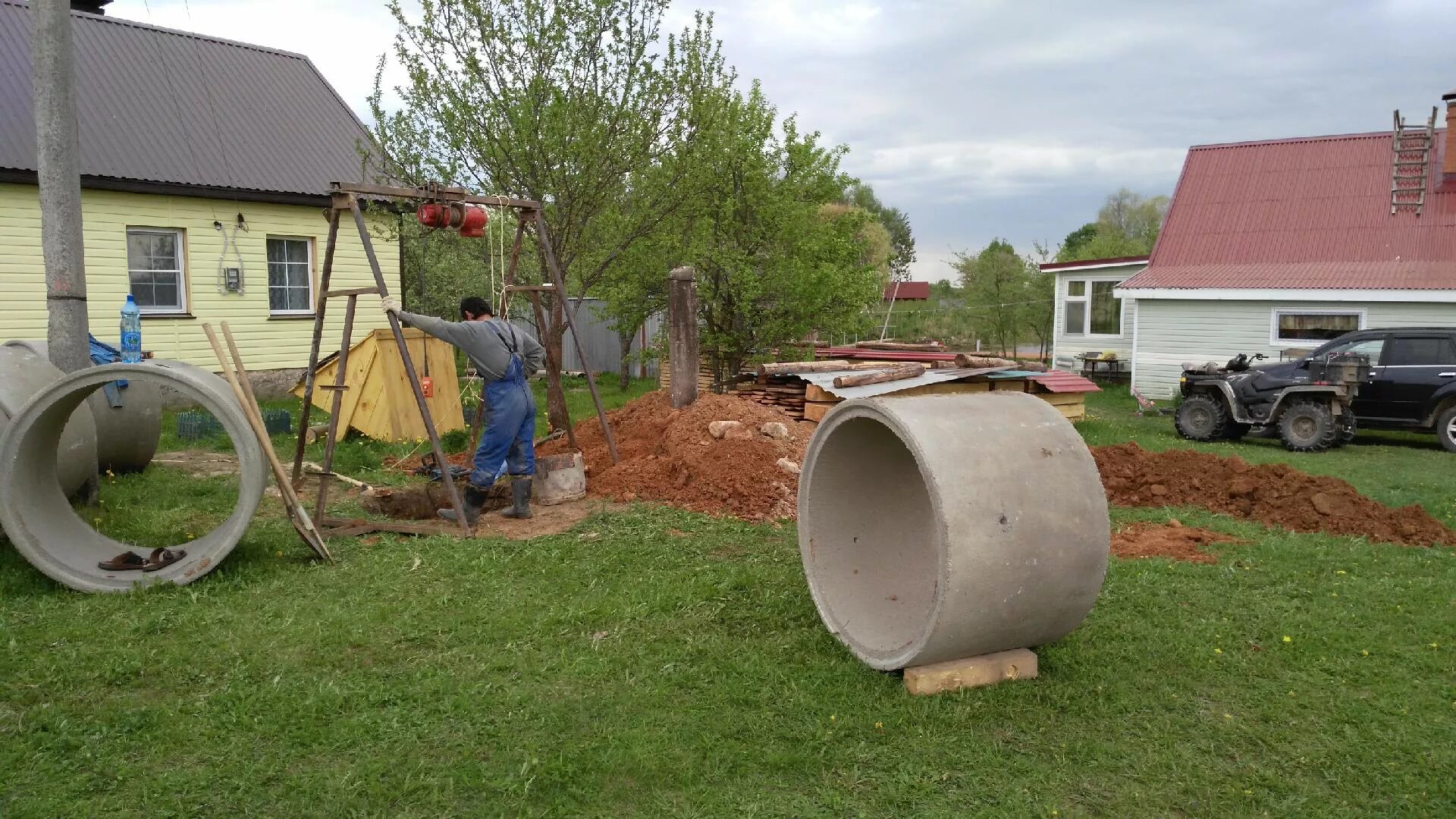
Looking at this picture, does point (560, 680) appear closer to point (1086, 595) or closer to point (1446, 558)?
point (1086, 595)

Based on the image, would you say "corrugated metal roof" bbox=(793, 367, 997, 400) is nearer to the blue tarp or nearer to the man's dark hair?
the man's dark hair

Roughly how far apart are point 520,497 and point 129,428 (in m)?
→ 4.01

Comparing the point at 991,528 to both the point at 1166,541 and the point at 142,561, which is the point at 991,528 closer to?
the point at 1166,541

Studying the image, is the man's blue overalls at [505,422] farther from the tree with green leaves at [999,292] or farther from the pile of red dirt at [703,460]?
the tree with green leaves at [999,292]

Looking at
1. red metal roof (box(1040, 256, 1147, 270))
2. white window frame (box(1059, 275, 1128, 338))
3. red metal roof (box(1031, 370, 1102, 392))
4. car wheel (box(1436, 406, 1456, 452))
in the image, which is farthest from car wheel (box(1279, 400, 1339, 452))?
white window frame (box(1059, 275, 1128, 338))

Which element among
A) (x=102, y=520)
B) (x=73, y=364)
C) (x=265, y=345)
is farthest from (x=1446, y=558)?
(x=265, y=345)

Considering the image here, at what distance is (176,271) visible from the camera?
16.1 metres

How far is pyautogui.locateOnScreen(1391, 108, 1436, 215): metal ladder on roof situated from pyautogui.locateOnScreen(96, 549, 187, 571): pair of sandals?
20.9m

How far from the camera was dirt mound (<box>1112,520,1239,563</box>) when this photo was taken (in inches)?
304

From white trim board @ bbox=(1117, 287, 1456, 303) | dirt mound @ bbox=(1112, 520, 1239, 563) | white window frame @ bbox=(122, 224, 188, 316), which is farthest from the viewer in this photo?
white trim board @ bbox=(1117, 287, 1456, 303)

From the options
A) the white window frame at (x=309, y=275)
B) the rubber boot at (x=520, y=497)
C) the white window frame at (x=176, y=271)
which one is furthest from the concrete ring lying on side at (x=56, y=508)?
the white window frame at (x=309, y=275)

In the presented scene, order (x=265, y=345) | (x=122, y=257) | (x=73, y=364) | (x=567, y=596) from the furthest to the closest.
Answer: (x=265, y=345), (x=122, y=257), (x=73, y=364), (x=567, y=596)

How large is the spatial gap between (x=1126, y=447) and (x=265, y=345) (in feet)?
44.1

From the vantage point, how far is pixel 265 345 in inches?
672
